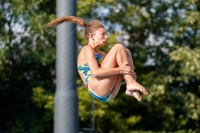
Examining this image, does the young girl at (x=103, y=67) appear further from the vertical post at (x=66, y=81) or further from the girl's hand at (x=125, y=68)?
the vertical post at (x=66, y=81)

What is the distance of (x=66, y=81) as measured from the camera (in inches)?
217

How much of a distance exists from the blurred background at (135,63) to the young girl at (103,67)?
23.4ft

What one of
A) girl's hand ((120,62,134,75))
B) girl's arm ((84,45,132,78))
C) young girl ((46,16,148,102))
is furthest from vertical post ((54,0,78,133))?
girl's hand ((120,62,134,75))

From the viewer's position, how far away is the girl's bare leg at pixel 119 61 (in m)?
3.99

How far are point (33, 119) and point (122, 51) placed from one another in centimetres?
884

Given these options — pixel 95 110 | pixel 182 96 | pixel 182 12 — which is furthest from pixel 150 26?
pixel 95 110

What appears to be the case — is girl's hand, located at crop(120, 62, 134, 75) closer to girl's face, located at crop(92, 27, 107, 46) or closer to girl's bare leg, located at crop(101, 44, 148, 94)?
girl's bare leg, located at crop(101, 44, 148, 94)

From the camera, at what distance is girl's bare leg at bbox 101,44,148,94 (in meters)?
3.99

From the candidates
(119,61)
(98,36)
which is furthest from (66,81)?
(119,61)

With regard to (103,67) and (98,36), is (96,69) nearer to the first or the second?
(103,67)

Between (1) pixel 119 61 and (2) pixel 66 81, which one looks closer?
(1) pixel 119 61

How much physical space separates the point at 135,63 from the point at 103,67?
944cm

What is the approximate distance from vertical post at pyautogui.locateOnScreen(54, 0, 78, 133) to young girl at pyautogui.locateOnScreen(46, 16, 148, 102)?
1.10m

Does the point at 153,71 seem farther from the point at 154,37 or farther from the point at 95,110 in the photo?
the point at 95,110
